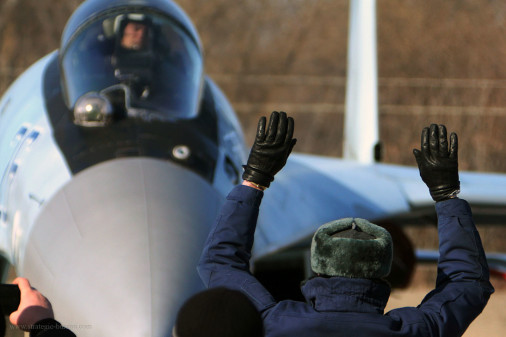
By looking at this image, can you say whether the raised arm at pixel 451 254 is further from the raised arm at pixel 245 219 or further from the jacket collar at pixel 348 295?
the raised arm at pixel 245 219

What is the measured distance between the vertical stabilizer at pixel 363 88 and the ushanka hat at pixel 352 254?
6534 mm

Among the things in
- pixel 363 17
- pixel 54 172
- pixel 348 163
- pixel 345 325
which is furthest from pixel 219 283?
pixel 363 17

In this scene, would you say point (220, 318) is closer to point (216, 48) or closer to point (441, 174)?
point (441, 174)

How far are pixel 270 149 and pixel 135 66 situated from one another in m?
2.37

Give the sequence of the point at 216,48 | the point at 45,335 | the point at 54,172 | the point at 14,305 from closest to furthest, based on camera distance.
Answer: the point at 45,335, the point at 14,305, the point at 54,172, the point at 216,48

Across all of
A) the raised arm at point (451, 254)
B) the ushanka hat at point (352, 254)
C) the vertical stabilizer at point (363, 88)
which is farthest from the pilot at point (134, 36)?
the vertical stabilizer at point (363, 88)

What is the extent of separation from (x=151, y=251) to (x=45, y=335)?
1.47 m

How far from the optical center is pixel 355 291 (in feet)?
7.51

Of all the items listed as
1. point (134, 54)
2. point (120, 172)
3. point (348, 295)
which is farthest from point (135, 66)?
point (348, 295)

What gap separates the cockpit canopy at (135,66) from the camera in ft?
15.3

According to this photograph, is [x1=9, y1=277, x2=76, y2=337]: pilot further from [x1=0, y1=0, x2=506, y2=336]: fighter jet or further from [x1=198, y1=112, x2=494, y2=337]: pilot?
[x1=0, y1=0, x2=506, y2=336]: fighter jet

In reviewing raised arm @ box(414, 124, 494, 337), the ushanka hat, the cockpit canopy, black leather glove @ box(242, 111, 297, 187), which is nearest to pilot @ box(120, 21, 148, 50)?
the cockpit canopy

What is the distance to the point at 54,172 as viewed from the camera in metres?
4.36

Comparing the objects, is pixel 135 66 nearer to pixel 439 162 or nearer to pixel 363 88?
pixel 439 162
